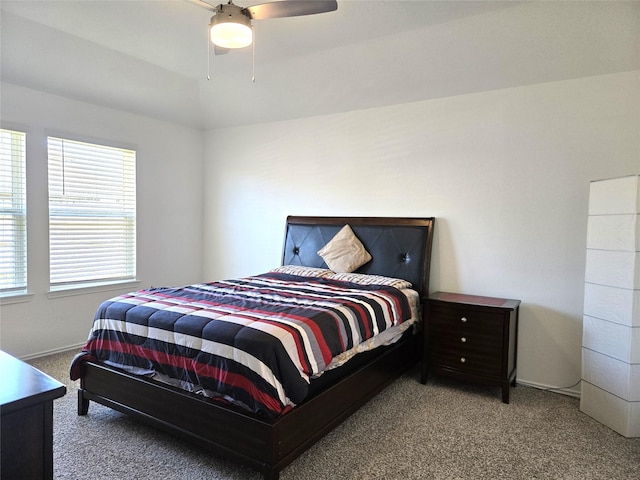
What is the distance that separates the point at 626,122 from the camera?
3.08 m

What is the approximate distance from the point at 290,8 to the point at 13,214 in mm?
3154

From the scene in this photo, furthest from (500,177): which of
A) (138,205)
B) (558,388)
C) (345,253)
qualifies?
(138,205)

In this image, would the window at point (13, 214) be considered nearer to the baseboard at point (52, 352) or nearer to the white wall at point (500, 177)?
the baseboard at point (52, 352)

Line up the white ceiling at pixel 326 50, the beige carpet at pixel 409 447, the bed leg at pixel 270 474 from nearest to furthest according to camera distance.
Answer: the bed leg at pixel 270 474
the beige carpet at pixel 409 447
the white ceiling at pixel 326 50

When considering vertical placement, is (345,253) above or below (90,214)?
below

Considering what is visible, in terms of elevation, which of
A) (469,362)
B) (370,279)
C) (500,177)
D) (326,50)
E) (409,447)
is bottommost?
(409,447)

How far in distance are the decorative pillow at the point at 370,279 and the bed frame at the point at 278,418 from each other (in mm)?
174

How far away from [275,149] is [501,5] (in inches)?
109

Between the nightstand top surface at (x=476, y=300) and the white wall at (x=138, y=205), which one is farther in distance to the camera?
the white wall at (x=138, y=205)

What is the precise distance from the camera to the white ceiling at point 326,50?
2924mm

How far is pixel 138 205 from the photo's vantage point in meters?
4.76

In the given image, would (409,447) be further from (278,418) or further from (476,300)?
(476,300)

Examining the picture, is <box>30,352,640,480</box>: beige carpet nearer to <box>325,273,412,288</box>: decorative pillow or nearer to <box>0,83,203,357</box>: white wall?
<box>325,273,412,288</box>: decorative pillow

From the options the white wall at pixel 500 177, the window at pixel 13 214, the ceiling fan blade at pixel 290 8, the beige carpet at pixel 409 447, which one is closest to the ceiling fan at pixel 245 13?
the ceiling fan blade at pixel 290 8
